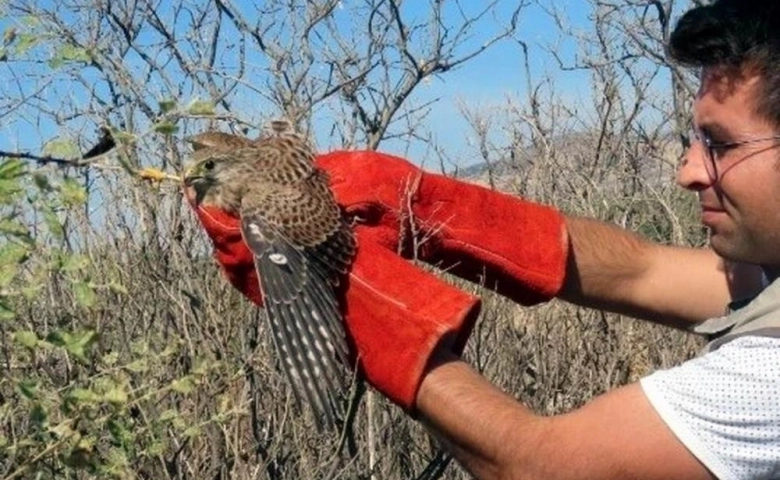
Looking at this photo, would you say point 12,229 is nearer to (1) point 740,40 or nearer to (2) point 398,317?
(2) point 398,317

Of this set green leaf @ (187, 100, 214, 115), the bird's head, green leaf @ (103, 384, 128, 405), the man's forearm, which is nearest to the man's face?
the man's forearm

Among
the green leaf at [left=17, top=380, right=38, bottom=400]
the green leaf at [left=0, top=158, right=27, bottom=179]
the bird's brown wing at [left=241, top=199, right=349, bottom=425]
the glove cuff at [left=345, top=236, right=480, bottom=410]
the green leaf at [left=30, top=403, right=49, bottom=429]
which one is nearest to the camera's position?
the green leaf at [left=0, top=158, right=27, bottom=179]

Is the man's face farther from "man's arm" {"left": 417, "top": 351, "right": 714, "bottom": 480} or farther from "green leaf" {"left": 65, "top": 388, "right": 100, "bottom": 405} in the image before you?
"green leaf" {"left": 65, "top": 388, "right": 100, "bottom": 405}

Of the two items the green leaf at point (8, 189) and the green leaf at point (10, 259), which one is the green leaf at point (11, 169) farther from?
the green leaf at point (10, 259)

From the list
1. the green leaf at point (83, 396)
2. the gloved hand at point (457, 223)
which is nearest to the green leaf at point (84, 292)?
the green leaf at point (83, 396)

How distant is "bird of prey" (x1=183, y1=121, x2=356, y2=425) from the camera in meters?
3.11

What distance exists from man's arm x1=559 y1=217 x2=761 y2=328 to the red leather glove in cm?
58

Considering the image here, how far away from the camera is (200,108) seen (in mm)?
2139

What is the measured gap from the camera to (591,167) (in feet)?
27.8

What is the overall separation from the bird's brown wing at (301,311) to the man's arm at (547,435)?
0.41 m

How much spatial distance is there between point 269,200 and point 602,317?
206 cm

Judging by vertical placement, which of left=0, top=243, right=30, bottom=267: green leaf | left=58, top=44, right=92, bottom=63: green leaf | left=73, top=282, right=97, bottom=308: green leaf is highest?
left=58, top=44, right=92, bottom=63: green leaf

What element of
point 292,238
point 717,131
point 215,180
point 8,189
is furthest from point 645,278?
point 8,189

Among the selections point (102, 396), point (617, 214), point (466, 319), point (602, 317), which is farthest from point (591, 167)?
point (102, 396)
